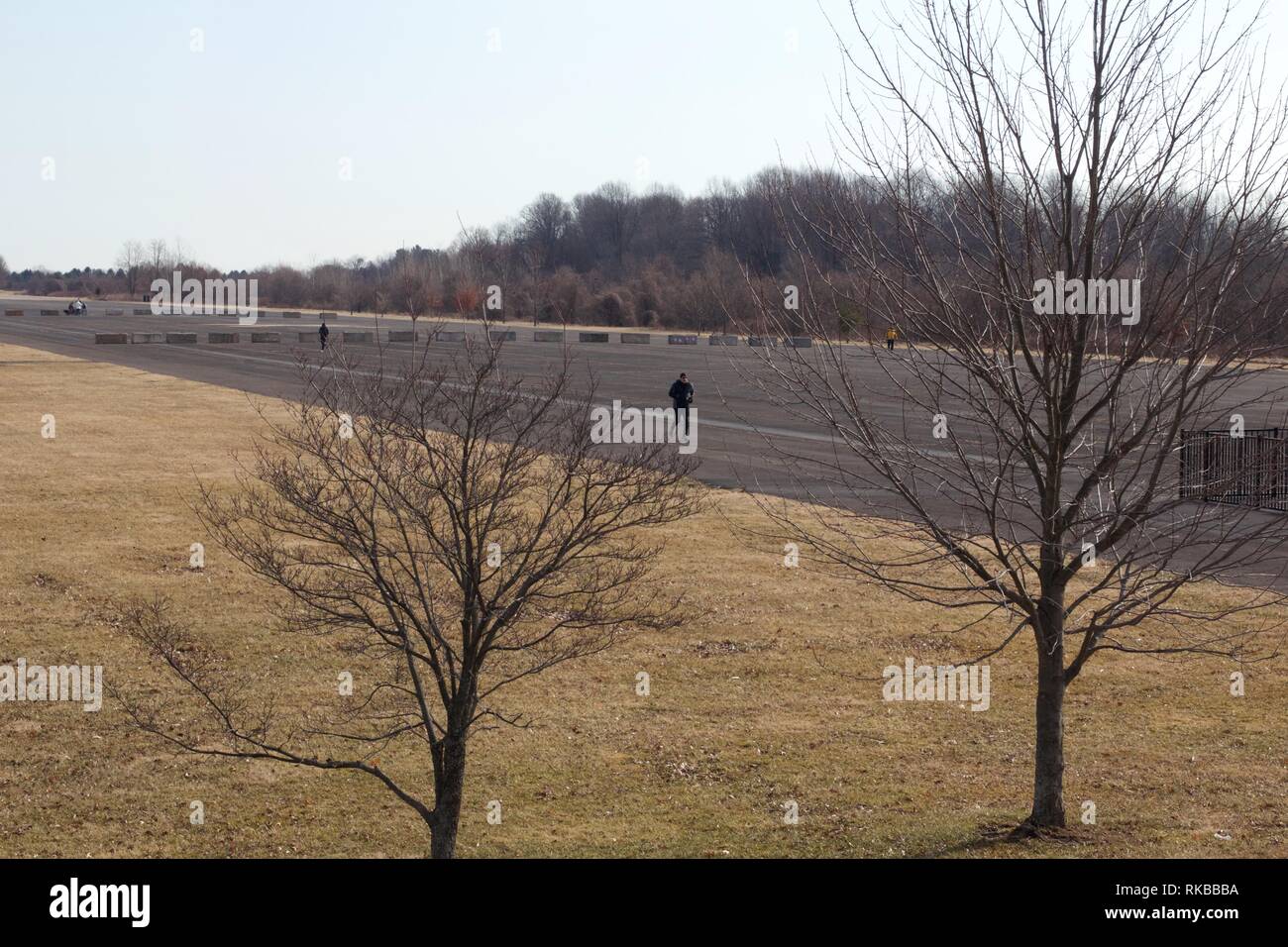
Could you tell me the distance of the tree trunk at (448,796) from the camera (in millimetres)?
9375

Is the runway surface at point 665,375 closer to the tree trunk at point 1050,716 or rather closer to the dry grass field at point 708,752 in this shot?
the tree trunk at point 1050,716

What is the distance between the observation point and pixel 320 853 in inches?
434

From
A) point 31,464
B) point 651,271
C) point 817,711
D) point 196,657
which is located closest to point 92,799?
point 196,657

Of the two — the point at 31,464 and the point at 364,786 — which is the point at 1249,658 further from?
the point at 31,464

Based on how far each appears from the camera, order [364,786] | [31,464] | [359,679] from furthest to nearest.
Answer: [31,464]
[359,679]
[364,786]

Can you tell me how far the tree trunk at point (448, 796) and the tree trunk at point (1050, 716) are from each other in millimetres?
4482

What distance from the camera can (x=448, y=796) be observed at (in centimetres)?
952

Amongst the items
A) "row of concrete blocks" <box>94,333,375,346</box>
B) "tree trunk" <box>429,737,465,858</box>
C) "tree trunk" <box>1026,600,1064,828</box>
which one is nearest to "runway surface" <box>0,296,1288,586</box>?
"row of concrete blocks" <box>94,333,375,346</box>

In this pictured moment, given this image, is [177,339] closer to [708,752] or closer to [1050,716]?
[708,752]

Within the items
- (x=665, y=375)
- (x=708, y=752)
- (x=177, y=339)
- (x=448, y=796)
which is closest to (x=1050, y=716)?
(x=708, y=752)

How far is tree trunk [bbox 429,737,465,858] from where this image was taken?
9.38 m

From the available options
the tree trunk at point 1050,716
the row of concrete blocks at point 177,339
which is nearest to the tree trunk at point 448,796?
the tree trunk at point 1050,716

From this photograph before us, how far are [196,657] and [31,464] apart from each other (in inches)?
666

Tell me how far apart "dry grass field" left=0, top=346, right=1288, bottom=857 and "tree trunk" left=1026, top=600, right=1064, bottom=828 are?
284 mm
